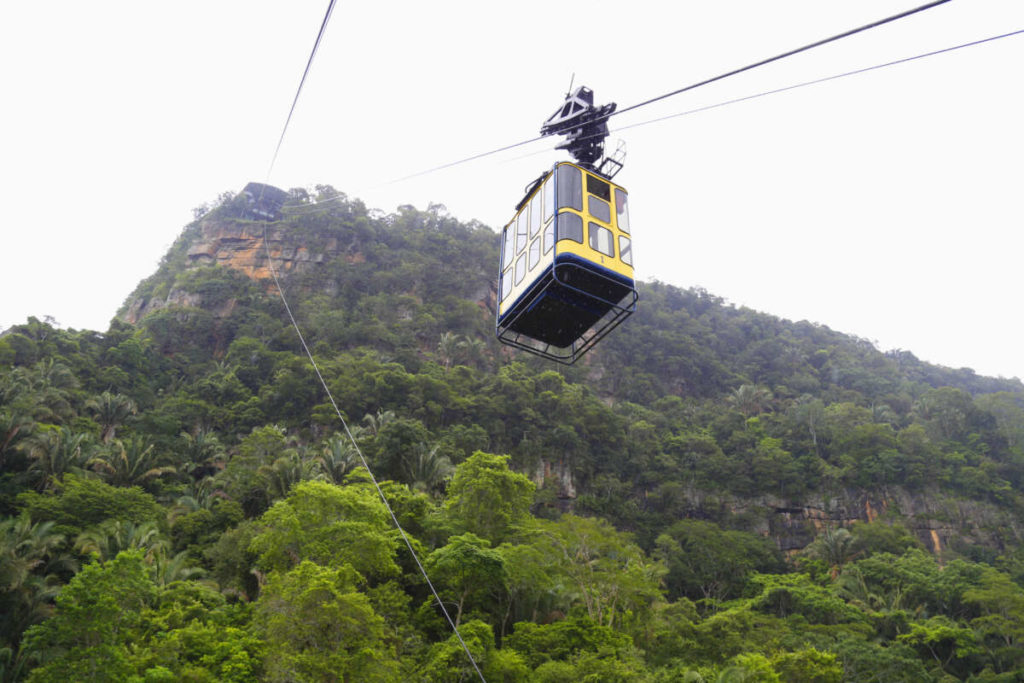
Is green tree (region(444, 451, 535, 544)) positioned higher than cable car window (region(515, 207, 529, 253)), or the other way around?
cable car window (region(515, 207, 529, 253))

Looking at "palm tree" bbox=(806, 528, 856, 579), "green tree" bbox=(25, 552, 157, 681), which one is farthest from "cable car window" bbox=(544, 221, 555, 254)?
"palm tree" bbox=(806, 528, 856, 579)

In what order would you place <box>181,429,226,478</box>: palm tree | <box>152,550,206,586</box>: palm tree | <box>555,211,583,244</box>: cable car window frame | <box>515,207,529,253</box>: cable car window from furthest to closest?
1. <box>181,429,226,478</box>: palm tree
2. <box>152,550,206,586</box>: palm tree
3. <box>515,207,529,253</box>: cable car window
4. <box>555,211,583,244</box>: cable car window frame

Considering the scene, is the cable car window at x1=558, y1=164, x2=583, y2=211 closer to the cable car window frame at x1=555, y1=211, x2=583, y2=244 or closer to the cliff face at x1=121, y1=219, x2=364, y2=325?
the cable car window frame at x1=555, y1=211, x2=583, y2=244

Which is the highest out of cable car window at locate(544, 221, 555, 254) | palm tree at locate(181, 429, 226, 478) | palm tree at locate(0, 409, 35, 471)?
palm tree at locate(181, 429, 226, 478)

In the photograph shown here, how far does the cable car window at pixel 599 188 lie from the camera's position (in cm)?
977

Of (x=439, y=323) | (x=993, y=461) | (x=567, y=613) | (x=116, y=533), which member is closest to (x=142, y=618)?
(x=116, y=533)

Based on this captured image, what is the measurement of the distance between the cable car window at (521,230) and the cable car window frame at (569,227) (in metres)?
1.17

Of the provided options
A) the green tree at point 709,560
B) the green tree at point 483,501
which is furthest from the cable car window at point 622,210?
the green tree at point 709,560

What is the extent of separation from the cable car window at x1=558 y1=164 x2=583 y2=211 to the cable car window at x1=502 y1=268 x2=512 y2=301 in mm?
1705

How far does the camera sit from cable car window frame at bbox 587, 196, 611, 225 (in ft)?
31.2

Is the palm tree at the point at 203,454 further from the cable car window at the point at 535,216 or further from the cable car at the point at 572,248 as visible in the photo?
the cable car window at the point at 535,216

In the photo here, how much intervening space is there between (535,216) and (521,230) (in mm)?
550

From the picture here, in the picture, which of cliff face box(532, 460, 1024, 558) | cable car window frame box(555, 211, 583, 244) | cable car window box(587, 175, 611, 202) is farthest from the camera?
cliff face box(532, 460, 1024, 558)

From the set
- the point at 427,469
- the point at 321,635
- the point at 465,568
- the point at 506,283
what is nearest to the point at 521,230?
the point at 506,283
